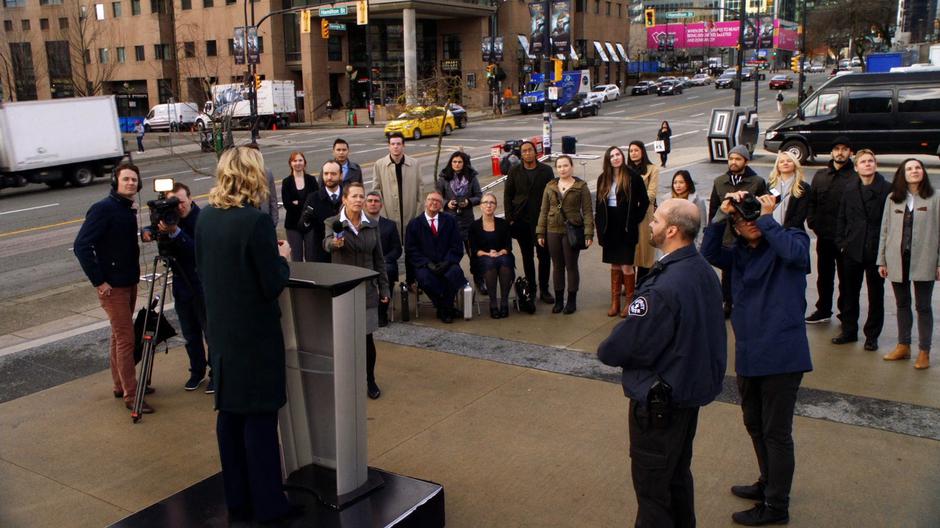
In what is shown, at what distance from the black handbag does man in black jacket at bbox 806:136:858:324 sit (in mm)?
2190

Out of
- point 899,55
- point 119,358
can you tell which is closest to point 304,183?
point 119,358

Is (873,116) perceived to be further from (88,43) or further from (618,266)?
(88,43)

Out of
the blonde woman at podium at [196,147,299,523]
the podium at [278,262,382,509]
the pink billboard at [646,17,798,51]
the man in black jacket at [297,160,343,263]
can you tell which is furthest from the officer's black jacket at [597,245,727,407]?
the pink billboard at [646,17,798,51]

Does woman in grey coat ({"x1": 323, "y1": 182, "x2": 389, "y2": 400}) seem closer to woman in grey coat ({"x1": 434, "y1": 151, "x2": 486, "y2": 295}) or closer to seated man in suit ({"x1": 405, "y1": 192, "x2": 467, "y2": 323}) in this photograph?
seated man in suit ({"x1": 405, "y1": 192, "x2": 467, "y2": 323})

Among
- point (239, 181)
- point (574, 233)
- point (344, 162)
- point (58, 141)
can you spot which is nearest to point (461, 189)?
point (344, 162)

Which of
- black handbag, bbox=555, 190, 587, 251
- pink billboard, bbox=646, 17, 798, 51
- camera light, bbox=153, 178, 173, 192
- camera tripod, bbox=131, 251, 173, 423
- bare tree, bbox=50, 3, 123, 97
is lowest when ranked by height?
camera tripod, bbox=131, 251, 173, 423

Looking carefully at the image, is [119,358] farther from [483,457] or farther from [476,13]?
[476,13]

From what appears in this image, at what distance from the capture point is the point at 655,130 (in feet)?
122

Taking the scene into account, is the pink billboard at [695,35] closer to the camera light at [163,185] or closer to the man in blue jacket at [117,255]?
the man in blue jacket at [117,255]

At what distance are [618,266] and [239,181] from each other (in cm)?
549

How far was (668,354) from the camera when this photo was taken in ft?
11.4

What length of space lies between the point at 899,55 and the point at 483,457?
3849 cm

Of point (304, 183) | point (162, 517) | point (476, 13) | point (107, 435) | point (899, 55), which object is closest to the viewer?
point (162, 517)

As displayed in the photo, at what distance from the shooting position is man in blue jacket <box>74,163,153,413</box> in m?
5.84
